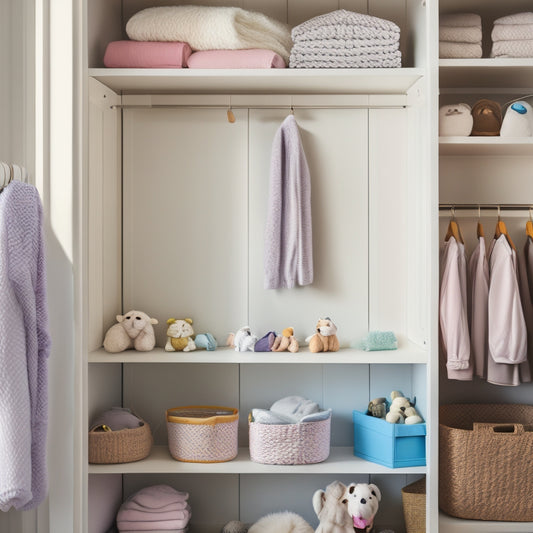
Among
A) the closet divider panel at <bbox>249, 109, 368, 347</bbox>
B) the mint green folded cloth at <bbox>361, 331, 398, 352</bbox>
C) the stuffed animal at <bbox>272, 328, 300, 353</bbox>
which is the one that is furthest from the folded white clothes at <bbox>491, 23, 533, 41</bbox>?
the stuffed animal at <bbox>272, 328, 300, 353</bbox>

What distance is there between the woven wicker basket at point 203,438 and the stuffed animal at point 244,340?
0.23m

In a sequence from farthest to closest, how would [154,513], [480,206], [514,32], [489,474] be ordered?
[480,206], [154,513], [514,32], [489,474]

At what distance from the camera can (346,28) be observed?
223cm

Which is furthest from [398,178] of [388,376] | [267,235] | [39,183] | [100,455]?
[100,455]

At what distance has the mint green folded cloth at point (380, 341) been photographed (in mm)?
2361

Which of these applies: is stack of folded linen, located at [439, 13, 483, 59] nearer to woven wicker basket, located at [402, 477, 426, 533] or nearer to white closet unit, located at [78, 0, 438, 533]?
white closet unit, located at [78, 0, 438, 533]

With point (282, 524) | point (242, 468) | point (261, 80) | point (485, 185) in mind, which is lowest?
point (282, 524)

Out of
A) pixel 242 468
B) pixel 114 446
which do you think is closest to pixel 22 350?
pixel 114 446

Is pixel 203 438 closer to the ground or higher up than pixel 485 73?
closer to the ground

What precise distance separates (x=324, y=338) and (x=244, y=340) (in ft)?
0.91

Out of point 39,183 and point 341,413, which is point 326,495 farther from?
point 39,183

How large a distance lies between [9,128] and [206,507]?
1.51 m

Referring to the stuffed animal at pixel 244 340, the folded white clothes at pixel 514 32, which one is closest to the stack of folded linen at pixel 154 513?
the stuffed animal at pixel 244 340

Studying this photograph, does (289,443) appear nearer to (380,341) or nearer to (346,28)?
(380,341)
